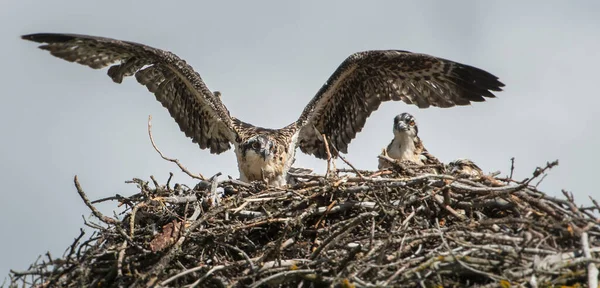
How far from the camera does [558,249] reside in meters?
5.85

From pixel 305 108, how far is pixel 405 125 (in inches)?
42.9

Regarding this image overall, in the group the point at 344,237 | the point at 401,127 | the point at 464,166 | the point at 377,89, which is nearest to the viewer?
the point at 344,237

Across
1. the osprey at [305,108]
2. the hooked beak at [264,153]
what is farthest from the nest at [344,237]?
the osprey at [305,108]

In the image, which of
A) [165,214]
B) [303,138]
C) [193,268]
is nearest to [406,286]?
[193,268]

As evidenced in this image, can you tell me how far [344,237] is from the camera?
635 centimetres

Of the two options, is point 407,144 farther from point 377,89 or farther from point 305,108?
point 305,108

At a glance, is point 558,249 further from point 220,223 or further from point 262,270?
point 220,223

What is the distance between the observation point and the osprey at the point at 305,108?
863 centimetres

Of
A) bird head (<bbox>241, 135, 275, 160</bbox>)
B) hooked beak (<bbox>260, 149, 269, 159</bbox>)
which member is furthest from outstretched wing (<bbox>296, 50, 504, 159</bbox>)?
hooked beak (<bbox>260, 149, 269, 159</bbox>)

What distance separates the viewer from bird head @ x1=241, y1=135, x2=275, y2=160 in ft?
27.8

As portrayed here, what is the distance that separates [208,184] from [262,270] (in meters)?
1.42

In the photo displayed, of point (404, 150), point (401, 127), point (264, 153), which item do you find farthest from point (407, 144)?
point (264, 153)

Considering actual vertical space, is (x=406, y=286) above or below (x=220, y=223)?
below

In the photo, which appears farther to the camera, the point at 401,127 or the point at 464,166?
the point at 401,127
